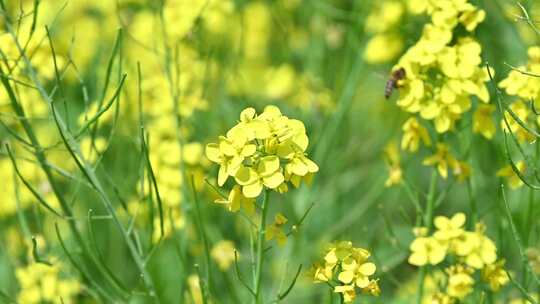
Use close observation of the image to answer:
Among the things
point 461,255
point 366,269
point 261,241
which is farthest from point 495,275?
point 261,241

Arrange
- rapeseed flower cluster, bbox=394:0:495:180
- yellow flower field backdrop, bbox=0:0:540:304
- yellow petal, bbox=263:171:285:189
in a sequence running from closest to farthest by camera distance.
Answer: yellow petal, bbox=263:171:285:189 → yellow flower field backdrop, bbox=0:0:540:304 → rapeseed flower cluster, bbox=394:0:495:180

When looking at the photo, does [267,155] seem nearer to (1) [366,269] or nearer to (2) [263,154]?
(2) [263,154]

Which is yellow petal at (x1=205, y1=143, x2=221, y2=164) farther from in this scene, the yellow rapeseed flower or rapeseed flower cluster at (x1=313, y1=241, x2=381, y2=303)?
the yellow rapeseed flower

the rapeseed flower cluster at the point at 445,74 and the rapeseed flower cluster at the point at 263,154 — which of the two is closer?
the rapeseed flower cluster at the point at 263,154

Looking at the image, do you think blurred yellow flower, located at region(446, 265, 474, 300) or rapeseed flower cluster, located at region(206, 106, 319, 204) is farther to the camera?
blurred yellow flower, located at region(446, 265, 474, 300)

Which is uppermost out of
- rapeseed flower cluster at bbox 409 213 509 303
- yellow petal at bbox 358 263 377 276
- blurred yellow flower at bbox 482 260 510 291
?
yellow petal at bbox 358 263 377 276

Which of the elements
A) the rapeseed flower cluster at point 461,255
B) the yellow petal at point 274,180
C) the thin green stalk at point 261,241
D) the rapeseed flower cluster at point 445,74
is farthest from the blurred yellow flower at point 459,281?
the yellow petal at point 274,180

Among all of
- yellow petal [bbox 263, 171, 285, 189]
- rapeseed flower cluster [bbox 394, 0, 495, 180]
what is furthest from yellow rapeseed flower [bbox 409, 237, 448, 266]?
yellow petal [bbox 263, 171, 285, 189]

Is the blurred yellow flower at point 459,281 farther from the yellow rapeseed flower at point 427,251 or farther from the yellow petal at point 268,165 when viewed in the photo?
the yellow petal at point 268,165
